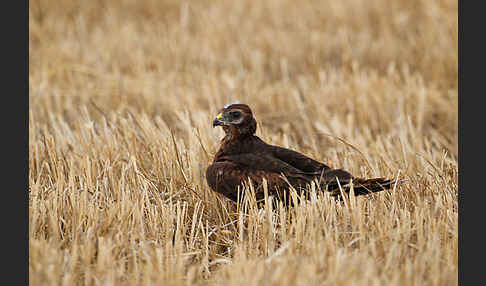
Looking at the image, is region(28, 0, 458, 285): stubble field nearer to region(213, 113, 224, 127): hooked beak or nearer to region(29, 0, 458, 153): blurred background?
region(29, 0, 458, 153): blurred background

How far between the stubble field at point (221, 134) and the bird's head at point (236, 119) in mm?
461

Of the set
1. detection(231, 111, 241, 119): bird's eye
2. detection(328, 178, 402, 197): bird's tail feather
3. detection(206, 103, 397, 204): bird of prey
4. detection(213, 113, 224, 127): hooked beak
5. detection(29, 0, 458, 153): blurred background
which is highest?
detection(29, 0, 458, 153): blurred background

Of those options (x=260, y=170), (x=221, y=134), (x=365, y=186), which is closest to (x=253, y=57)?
(x=221, y=134)

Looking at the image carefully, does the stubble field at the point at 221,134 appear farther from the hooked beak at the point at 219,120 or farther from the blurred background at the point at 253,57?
the hooked beak at the point at 219,120

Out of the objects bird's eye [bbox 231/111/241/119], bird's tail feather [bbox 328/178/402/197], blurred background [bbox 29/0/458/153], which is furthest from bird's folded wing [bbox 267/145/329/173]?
blurred background [bbox 29/0/458/153]

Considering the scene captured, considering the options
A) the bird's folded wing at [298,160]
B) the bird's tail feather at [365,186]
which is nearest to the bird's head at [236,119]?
the bird's folded wing at [298,160]

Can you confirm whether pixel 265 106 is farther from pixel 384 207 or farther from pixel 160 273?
pixel 160 273

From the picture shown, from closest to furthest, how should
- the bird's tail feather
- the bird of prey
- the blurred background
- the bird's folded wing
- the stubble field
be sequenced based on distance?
the stubble field < the bird's tail feather < the bird of prey < the bird's folded wing < the blurred background

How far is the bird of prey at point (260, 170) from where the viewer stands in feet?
10.5

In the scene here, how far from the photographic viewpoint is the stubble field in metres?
2.75

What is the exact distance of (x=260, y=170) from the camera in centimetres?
324

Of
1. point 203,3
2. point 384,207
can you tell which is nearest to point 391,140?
point 384,207

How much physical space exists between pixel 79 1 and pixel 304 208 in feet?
22.5

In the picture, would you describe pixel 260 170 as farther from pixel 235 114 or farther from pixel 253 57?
pixel 253 57
